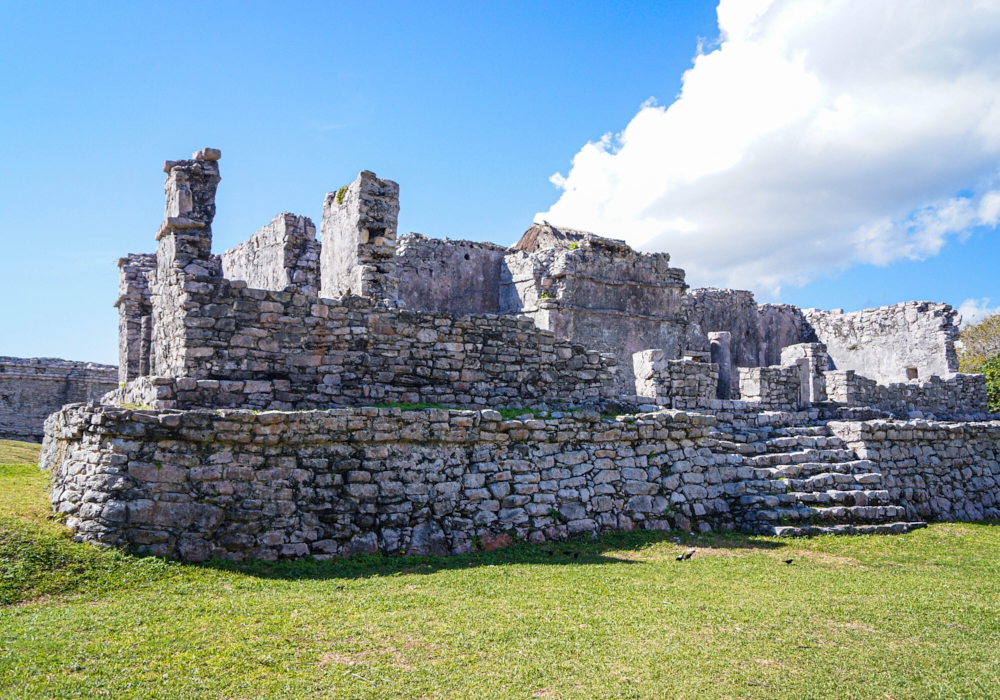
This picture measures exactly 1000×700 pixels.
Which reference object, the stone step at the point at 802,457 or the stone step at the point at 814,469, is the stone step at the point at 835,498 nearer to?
the stone step at the point at 814,469

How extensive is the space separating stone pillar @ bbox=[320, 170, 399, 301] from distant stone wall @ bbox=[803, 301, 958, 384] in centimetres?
1790

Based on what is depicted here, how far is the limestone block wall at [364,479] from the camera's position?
7500 mm

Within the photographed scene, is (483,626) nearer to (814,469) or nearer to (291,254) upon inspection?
(814,469)

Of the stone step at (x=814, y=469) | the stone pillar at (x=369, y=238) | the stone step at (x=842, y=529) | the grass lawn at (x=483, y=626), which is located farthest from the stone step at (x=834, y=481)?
the stone pillar at (x=369, y=238)

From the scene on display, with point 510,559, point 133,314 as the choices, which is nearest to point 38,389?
point 133,314

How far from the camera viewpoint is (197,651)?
5180 mm

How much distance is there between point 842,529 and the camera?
10.5 m

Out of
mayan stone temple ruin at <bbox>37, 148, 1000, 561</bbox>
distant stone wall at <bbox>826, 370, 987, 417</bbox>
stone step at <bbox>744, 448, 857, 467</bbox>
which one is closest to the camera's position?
mayan stone temple ruin at <bbox>37, 148, 1000, 561</bbox>

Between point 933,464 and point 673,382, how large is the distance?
463cm

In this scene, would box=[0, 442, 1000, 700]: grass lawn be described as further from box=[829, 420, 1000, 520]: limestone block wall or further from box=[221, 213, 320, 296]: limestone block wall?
box=[221, 213, 320, 296]: limestone block wall

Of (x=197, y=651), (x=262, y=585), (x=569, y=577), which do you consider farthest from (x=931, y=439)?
(x=197, y=651)

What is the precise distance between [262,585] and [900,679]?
17.7 ft

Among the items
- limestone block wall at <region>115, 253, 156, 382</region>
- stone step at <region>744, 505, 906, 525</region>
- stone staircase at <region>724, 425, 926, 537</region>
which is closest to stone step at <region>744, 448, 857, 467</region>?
stone staircase at <region>724, 425, 926, 537</region>

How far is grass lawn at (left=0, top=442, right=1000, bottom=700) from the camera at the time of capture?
191 inches
